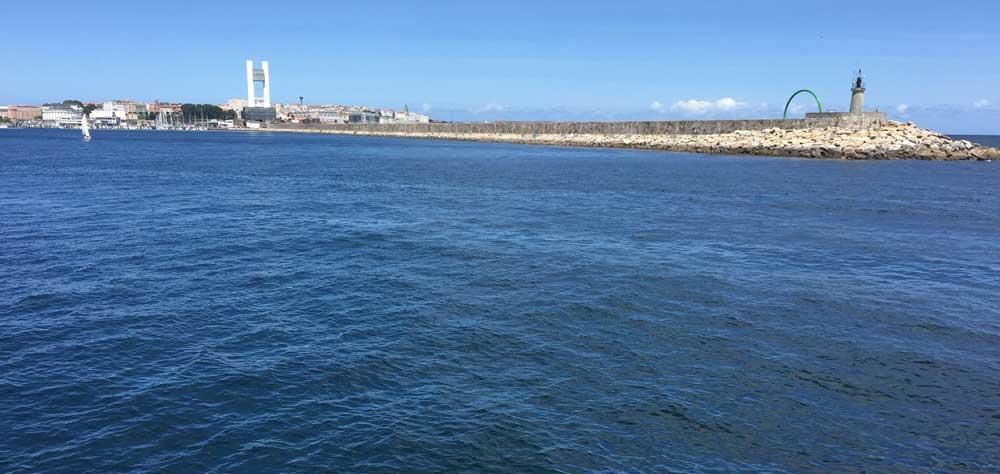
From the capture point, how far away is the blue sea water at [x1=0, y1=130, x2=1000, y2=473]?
1064 centimetres

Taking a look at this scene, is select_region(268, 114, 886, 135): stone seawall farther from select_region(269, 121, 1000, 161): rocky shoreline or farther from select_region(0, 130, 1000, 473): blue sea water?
select_region(0, 130, 1000, 473): blue sea water

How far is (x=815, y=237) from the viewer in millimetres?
29188

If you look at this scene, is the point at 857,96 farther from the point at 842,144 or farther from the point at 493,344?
the point at 493,344

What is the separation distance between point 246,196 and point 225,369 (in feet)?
103

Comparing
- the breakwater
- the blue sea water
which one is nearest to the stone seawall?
the breakwater

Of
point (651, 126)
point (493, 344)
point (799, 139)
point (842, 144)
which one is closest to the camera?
point (493, 344)

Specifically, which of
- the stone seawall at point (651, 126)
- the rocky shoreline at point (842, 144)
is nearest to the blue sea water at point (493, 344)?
the rocky shoreline at point (842, 144)

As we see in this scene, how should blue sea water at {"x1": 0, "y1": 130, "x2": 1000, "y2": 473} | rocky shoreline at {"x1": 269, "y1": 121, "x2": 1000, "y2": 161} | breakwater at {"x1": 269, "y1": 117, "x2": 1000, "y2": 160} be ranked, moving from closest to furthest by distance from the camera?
blue sea water at {"x1": 0, "y1": 130, "x2": 1000, "y2": 473} → rocky shoreline at {"x1": 269, "y1": 121, "x2": 1000, "y2": 161} → breakwater at {"x1": 269, "y1": 117, "x2": 1000, "y2": 160}

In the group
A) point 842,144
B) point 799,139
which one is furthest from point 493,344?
point 799,139

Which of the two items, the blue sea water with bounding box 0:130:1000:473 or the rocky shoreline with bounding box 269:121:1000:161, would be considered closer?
the blue sea water with bounding box 0:130:1000:473

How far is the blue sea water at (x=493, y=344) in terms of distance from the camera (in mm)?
10641

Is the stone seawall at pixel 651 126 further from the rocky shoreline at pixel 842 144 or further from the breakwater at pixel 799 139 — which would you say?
the rocky shoreline at pixel 842 144

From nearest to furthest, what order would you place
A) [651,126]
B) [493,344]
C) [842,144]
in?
[493,344] → [842,144] → [651,126]

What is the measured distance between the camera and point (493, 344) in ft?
49.4
